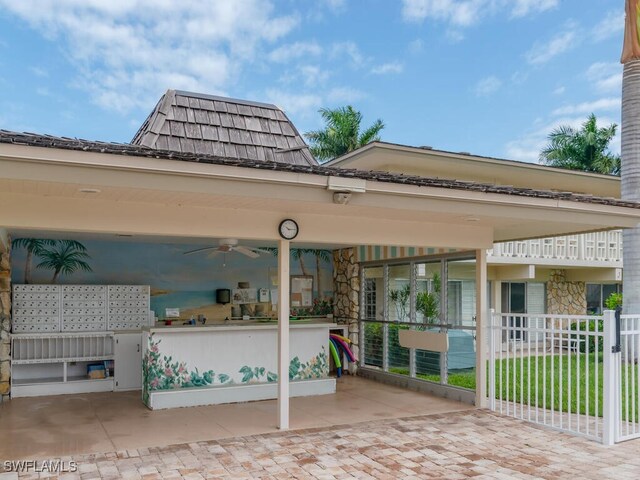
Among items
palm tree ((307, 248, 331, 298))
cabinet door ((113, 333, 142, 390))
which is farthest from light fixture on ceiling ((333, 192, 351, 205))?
palm tree ((307, 248, 331, 298))

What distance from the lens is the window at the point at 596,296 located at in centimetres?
2044

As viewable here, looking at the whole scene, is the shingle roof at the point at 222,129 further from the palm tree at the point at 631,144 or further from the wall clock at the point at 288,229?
the palm tree at the point at 631,144

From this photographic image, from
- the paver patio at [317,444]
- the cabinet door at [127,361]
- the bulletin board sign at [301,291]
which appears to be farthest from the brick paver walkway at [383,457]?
the bulletin board sign at [301,291]

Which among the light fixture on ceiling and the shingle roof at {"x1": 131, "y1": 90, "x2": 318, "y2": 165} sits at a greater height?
Result: the shingle roof at {"x1": 131, "y1": 90, "x2": 318, "y2": 165}

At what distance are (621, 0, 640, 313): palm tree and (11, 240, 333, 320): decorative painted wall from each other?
696 centimetres

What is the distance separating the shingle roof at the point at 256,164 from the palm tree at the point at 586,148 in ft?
61.6

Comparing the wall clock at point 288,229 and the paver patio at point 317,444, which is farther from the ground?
the wall clock at point 288,229

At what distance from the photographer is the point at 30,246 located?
10.4 meters

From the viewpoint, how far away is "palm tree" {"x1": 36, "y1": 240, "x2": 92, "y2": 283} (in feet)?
34.6

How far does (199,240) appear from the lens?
10.7 meters

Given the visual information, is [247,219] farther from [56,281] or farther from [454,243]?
[56,281]

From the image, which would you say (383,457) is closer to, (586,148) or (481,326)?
(481,326)

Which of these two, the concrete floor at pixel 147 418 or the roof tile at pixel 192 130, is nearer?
the concrete floor at pixel 147 418

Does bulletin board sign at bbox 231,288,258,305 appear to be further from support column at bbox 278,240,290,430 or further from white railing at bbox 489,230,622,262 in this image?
white railing at bbox 489,230,622,262
